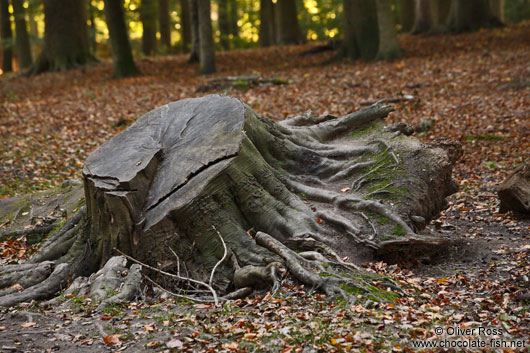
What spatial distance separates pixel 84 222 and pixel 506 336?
4.32 metres

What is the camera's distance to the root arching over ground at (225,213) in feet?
17.8

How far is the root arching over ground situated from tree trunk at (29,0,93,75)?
57.6 feet

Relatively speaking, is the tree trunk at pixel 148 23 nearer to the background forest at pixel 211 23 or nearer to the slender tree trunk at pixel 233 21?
the background forest at pixel 211 23

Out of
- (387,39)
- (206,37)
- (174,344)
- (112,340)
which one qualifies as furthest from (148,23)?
(174,344)

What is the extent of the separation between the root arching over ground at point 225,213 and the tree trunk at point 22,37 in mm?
22666

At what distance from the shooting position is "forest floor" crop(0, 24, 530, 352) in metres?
4.30

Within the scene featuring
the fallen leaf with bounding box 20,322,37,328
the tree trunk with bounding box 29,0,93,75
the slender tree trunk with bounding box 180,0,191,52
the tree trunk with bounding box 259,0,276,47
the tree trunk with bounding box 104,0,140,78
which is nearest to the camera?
the fallen leaf with bounding box 20,322,37,328

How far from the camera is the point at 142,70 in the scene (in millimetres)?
22188

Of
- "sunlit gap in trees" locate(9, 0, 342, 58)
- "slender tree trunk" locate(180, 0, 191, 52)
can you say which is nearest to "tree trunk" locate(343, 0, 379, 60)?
"slender tree trunk" locate(180, 0, 191, 52)

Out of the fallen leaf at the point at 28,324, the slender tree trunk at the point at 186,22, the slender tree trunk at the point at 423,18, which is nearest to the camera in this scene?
the fallen leaf at the point at 28,324

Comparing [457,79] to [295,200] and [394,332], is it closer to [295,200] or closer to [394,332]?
[295,200]

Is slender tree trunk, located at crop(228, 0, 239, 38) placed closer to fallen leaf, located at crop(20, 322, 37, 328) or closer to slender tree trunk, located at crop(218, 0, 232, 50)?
slender tree trunk, located at crop(218, 0, 232, 50)

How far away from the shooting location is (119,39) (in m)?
20.0

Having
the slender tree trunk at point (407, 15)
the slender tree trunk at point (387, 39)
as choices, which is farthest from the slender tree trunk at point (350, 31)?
the slender tree trunk at point (407, 15)
